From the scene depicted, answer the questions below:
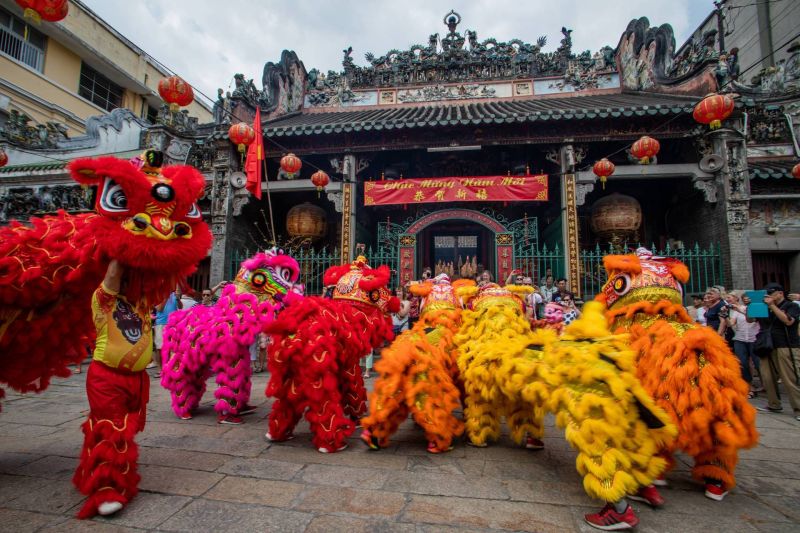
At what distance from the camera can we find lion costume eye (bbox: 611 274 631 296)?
2.95 meters

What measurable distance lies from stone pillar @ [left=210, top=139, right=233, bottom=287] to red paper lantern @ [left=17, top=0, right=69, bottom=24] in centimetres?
526

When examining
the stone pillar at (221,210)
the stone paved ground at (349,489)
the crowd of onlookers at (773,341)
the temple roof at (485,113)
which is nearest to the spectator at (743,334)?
the crowd of onlookers at (773,341)

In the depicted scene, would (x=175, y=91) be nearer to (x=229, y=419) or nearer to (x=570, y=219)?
(x=229, y=419)

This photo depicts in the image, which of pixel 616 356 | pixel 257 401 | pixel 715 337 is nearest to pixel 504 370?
pixel 616 356

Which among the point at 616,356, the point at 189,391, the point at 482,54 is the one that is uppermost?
the point at 482,54

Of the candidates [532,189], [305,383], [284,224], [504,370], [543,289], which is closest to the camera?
[504,370]

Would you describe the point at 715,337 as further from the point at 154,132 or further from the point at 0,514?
the point at 154,132

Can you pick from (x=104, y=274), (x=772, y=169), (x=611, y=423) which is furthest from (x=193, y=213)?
(x=772, y=169)

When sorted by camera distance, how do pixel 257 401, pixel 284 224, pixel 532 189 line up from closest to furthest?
pixel 257 401
pixel 532 189
pixel 284 224

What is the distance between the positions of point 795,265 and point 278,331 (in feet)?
36.3

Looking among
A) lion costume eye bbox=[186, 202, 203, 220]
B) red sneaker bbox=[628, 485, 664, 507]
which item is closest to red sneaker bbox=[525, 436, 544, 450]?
red sneaker bbox=[628, 485, 664, 507]

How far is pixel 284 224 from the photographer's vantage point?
1223 cm

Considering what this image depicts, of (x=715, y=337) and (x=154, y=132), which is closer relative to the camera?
(x=715, y=337)

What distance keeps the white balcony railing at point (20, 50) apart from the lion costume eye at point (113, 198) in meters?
17.3
